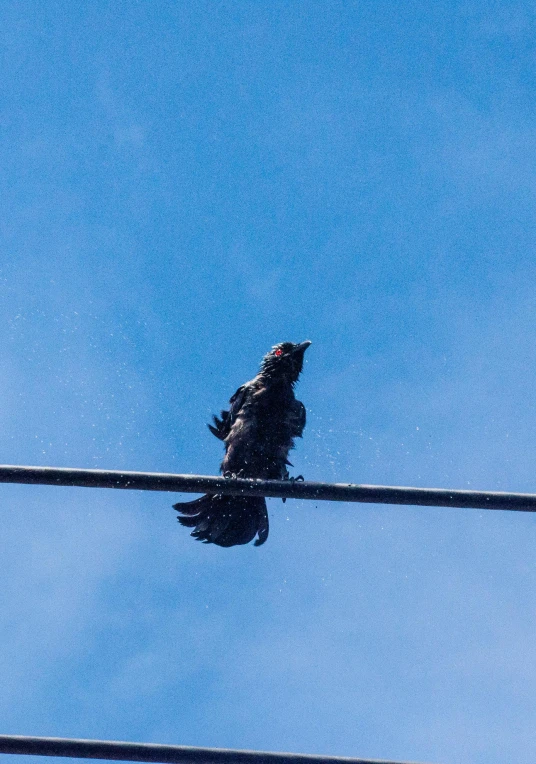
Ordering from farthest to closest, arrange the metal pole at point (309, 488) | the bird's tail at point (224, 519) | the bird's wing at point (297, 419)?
the bird's wing at point (297, 419)
the bird's tail at point (224, 519)
the metal pole at point (309, 488)

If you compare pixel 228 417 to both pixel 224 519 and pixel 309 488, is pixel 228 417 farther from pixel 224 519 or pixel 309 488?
pixel 309 488

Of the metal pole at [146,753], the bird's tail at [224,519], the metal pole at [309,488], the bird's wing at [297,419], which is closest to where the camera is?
the metal pole at [146,753]

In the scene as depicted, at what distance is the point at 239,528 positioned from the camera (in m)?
8.27

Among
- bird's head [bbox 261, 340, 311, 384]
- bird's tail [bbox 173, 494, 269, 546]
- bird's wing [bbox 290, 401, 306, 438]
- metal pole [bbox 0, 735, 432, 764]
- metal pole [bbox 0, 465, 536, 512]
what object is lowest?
metal pole [bbox 0, 735, 432, 764]

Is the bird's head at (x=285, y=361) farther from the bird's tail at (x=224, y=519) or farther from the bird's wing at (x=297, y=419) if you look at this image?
the bird's tail at (x=224, y=519)

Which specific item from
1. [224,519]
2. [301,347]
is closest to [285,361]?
[301,347]

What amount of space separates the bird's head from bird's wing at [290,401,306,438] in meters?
0.28

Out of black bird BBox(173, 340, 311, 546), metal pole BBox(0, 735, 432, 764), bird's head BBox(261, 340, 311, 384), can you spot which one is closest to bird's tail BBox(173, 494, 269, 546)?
black bird BBox(173, 340, 311, 546)

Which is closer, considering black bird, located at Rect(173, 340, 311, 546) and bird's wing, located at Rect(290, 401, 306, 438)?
black bird, located at Rect(173, 340, 311, 546)

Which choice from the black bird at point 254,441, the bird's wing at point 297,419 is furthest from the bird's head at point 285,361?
the bird's wing at point 297,419

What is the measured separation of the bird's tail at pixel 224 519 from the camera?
810 centimetres

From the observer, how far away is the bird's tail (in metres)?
8.10

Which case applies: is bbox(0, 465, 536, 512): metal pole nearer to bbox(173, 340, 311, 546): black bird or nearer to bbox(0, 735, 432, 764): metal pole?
bbox(0, 735, 432, 764): metal pole

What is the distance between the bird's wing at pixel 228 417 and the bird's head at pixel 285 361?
0.34 meters
